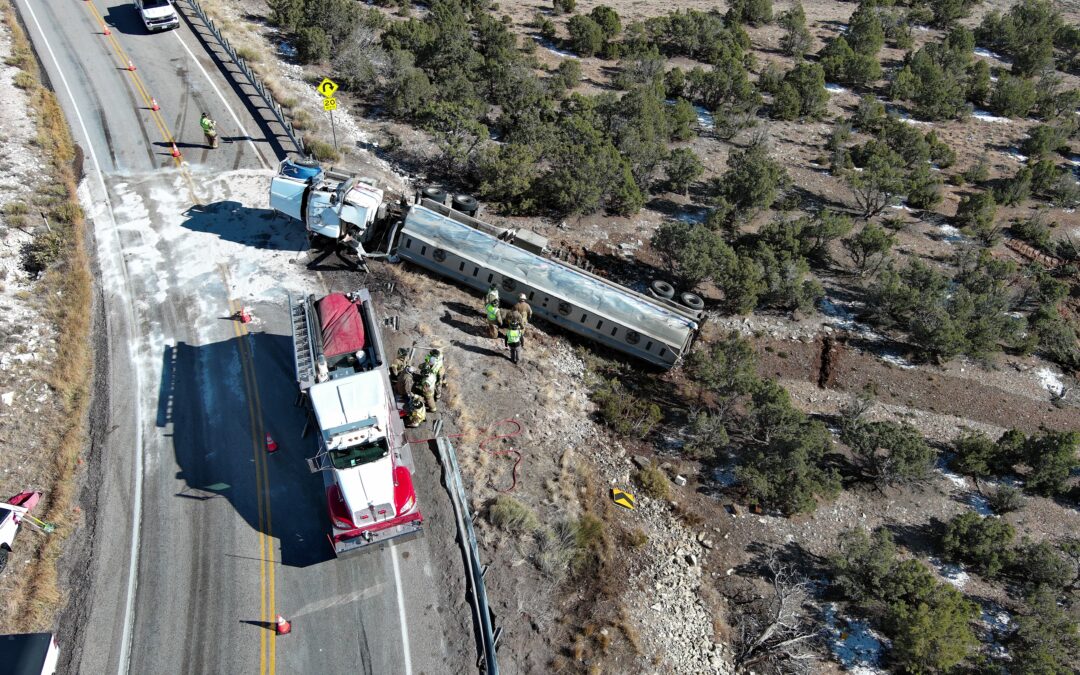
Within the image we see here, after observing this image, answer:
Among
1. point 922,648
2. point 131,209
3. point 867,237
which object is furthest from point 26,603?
point 867,237

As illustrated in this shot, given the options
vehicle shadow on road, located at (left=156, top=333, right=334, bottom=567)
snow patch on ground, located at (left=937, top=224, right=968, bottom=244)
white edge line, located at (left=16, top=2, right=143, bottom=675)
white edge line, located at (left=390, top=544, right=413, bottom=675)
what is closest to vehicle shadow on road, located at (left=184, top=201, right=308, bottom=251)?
white edge line, located at (left=16, top=2, right=143, bottom=675)

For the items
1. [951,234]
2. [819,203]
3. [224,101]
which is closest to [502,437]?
[819,203]

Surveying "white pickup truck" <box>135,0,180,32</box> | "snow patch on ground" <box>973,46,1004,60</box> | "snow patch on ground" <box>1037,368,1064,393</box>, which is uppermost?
"snow patch on ground" <box>973,46,1004,60</box>

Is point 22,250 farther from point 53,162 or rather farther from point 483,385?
point 483,385

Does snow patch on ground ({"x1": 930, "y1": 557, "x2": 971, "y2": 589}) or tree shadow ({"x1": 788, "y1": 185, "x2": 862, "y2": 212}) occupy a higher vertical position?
tree shadow ({"x1": 788, "y1": 185, "x2": 862, "y2": 212})

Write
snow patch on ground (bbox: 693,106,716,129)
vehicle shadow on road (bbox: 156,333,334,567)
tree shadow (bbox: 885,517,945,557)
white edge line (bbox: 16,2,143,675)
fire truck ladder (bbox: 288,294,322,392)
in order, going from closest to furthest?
1. white edge line (bbox: 16,2,143,675)
2. vehicle shadow on road (bbox: 156,333,334,567)
3. fire truck ladder (bbox: 288,294,322,392)
4. tree shadow (bbox: 885,517,945,557)
5. snow patch on ground (bbox: 693,106,716,129)

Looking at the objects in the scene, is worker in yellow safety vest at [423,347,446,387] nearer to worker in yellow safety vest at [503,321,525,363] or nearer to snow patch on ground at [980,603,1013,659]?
worker in yellow safety vest at [503,321,525,363]
